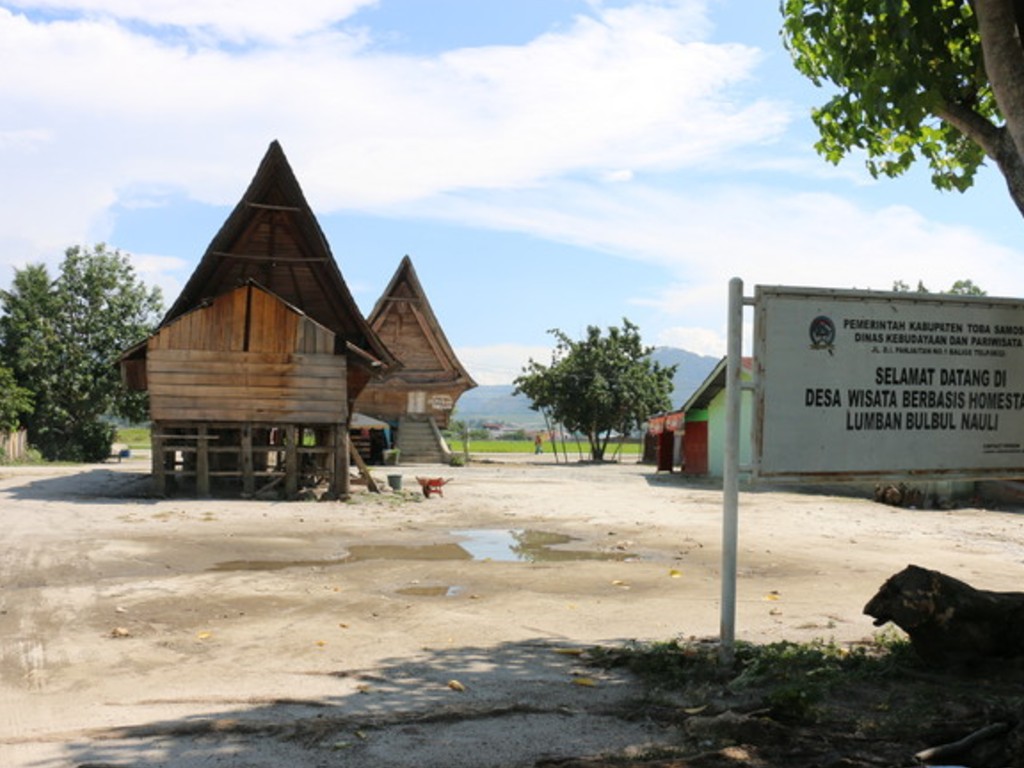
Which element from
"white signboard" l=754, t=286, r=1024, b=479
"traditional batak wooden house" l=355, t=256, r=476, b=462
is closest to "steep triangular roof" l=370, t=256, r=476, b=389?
"traditional batak wooden house" l=355, t=256, r=476, b=462

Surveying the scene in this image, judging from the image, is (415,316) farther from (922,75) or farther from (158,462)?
(922,75)

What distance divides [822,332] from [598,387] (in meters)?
46.3

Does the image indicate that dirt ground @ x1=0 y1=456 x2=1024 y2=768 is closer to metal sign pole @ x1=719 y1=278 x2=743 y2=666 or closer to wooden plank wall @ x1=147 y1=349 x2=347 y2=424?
metal sign pole @ x1=719 y1=278 x2=743 y2=666

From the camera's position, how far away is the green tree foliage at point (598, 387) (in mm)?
53844

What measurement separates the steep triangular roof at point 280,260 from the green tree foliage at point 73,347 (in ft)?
89.5

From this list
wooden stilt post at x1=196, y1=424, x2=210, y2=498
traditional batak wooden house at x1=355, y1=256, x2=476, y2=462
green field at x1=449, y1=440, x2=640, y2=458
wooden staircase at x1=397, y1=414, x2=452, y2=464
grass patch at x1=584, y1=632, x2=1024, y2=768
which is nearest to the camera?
grass patch at x1=584, y1=632, x2=1024, y2=768

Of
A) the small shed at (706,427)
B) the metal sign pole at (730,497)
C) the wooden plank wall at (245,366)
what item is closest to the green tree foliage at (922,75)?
the metal sign pole at (730,497)

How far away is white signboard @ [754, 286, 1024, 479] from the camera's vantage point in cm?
673

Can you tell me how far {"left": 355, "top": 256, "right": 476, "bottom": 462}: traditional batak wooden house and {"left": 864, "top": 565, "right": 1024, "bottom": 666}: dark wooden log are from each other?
137 ft

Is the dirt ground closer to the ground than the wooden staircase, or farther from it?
closer to the ground

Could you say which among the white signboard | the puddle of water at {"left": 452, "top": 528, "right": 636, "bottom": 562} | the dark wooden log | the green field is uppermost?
the white signboard

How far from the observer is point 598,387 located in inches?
2087

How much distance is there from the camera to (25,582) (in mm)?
10461

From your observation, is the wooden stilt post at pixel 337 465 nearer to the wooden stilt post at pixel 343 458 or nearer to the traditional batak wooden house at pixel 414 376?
the wooden stilt post at pixel 343 458
